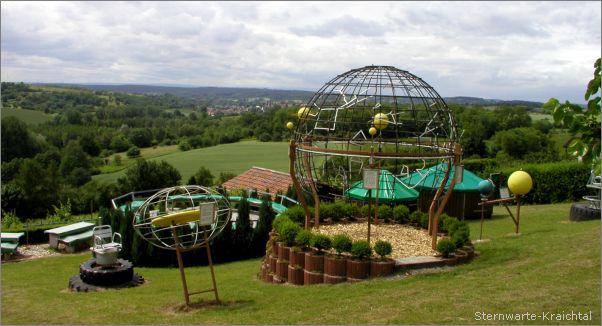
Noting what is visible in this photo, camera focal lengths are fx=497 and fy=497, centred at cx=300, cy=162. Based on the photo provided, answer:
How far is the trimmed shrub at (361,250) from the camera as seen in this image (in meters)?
10.1

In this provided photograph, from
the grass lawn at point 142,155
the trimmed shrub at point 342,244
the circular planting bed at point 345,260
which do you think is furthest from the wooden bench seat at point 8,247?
the grass lawn at point 142,155

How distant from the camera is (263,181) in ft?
93.0

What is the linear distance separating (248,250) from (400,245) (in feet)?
21.9

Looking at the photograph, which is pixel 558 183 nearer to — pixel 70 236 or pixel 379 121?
pixel 379 121

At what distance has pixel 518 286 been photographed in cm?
833

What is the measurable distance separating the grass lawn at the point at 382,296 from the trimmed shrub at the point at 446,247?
0.46 m

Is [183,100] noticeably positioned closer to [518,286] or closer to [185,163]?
[185,163]

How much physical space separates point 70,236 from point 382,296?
16411 millimetres

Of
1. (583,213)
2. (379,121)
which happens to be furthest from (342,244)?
(583,213)

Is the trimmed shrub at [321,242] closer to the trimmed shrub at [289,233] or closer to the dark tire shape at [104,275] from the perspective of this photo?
the trimmed shrub at [289,233]

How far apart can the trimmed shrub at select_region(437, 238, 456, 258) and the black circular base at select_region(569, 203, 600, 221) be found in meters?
8.51

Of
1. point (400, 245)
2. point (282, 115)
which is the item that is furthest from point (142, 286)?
point (282, 115)

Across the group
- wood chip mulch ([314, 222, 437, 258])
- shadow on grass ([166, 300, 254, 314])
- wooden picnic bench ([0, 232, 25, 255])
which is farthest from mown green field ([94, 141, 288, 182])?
shadow on grass ([166, 300, 254, 314])

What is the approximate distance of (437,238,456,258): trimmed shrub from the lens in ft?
34.5
